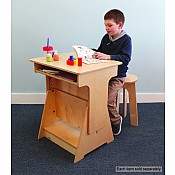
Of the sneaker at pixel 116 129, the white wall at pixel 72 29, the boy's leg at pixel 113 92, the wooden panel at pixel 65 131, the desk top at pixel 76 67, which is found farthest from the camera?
the white wall at pixel 72 29

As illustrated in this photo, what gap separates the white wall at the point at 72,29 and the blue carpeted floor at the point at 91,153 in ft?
1.93

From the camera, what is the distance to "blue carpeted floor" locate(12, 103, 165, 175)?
1553 mm

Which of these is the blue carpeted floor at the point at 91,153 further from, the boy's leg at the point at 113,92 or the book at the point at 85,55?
the book at the point at 85,55

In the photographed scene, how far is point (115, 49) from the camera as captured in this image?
184 cm

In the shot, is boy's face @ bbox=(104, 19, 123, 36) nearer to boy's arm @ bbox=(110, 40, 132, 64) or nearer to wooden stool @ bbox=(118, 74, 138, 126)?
boy's arm @ bbox=(110, 40, 132, 64)

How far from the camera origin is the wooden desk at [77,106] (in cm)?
154

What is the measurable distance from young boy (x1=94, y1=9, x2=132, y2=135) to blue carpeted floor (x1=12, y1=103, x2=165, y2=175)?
0.71 ft

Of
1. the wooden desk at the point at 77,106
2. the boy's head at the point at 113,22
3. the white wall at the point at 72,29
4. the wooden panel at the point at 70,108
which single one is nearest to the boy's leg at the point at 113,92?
the wooden desk at the point at 77,106

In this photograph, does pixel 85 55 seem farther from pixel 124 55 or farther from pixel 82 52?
pixel 124 55

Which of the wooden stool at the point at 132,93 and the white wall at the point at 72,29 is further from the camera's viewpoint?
the white wall at the point at 72,29

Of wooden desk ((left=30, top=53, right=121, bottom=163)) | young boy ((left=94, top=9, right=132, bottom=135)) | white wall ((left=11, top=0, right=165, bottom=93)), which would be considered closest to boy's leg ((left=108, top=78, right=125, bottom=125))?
young boy ((left=94, top=9, right=132, bottom=135))
